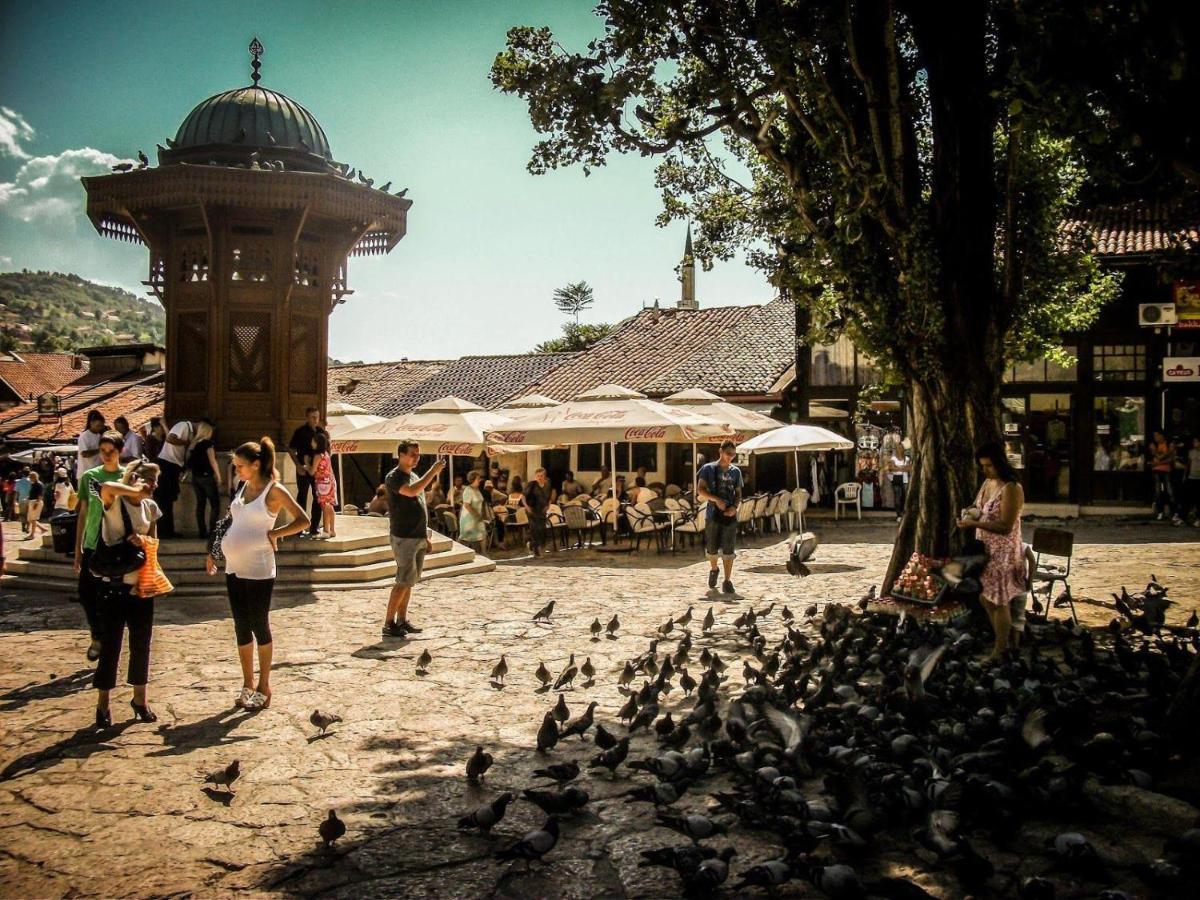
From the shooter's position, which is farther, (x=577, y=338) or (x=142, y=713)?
(x=577, y=338)

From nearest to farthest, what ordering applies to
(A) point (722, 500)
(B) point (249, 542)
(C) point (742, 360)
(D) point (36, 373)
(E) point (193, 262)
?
(B) point (249, 542)
(A) point (722, 500)
(E) point (193, 262)
(C) point (742, 360)
(D) point (36, 373)

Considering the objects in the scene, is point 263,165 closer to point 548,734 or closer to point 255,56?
point 255,56

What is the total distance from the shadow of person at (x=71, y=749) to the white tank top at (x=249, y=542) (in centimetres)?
113

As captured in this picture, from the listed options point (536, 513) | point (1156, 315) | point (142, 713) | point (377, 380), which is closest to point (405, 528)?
point (142, 713)

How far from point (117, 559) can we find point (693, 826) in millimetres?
3840

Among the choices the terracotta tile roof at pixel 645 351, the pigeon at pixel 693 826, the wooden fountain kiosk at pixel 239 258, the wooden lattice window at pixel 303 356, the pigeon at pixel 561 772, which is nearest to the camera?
the pigeon at pixel 693 826

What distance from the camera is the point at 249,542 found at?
18.8 feet

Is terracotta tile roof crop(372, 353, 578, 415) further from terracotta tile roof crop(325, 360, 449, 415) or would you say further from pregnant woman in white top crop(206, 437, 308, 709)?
pregnant woman in white top crop(206, 437, 308, 709)

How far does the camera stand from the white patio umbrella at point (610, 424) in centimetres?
1512

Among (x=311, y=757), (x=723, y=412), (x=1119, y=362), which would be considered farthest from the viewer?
(x=1119, y=362)

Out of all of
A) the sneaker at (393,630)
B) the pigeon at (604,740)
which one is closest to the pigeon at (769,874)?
the pigeon at (604,740)

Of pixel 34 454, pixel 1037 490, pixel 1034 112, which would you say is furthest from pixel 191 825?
pixel 34 454

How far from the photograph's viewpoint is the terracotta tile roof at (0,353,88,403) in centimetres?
4309

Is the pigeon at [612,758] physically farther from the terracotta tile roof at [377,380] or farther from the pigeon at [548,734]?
the terracotta tile roof at [377,380]
